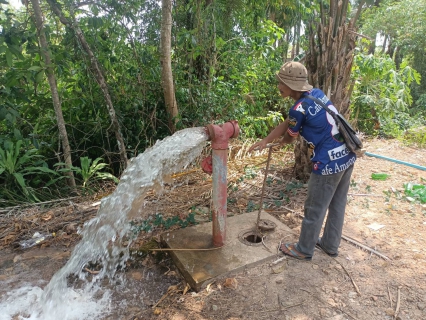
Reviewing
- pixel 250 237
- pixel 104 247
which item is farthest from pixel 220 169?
pixel 104 247

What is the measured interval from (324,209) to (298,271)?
51 cm

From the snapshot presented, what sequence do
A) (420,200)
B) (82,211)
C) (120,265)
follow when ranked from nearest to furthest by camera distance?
(120,265), (82,211), (420,200)

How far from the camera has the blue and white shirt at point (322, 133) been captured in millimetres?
2158

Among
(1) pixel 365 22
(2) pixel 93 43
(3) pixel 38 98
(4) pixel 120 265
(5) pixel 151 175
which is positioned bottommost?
(4) pixel 120 265

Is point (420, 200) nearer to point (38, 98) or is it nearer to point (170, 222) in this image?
point (170, 222)

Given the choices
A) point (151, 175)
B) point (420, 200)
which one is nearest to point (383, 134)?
point (420, 200)

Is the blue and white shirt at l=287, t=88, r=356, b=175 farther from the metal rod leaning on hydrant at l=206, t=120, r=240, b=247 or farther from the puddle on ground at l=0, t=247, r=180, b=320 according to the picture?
the puddle on ground at l=0, t=247, r=180, b=320

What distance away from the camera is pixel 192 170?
4.21 meters

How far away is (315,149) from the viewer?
7.42 feet

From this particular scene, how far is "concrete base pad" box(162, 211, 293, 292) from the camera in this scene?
2.25m

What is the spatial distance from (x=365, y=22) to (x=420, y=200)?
1117cm

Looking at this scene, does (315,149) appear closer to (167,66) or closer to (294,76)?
(294,76)

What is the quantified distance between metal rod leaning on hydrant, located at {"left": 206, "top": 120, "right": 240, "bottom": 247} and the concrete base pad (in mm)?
A: 133

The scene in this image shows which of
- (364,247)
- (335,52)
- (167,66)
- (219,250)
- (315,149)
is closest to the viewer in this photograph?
(315,149)
